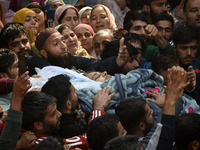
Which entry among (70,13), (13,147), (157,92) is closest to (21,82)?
(13,147)

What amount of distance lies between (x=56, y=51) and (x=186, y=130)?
8.41ft

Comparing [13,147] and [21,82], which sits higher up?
[21,82]

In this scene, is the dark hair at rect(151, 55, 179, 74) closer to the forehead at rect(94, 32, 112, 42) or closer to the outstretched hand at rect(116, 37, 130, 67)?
the outstretched hand at rect(116, 37, 130, 67)

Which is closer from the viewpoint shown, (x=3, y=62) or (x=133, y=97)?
(x=133, y=97)

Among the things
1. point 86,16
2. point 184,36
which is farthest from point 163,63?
point 86,16

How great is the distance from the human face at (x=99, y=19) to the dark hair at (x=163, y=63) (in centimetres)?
227

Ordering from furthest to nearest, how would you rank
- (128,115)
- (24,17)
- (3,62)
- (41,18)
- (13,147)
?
1. (41,18)
2. (24,17)
3. (3,62)
4. (128,115)
5. (13,147)

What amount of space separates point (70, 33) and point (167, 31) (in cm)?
→ 149

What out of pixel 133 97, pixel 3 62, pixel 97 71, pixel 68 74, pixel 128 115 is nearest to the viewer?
pixel 128 115

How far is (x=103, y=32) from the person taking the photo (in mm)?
6582

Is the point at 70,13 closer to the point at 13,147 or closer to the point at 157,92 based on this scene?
the point at 157,92

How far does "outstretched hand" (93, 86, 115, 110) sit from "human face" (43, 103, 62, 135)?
553mm

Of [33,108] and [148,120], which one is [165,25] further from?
[33,108]

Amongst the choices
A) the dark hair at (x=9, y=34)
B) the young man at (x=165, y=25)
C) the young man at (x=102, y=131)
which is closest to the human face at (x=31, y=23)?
the dark hair at (x=9, y=34)
